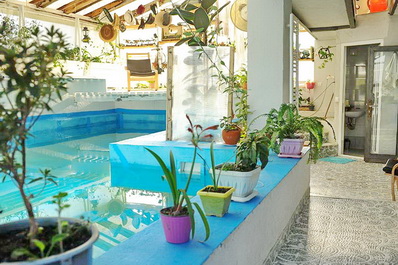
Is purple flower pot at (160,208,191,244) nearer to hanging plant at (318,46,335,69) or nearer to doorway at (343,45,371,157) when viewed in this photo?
doorway at (343,45,371,157)

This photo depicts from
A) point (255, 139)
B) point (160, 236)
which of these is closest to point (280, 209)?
point (255, 139)

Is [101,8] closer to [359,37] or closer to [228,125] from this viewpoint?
[359,37]

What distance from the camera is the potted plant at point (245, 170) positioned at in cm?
231

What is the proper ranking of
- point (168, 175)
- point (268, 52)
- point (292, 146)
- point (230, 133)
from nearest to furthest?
point (168, 175), point (292, 146), point (268, 52), point (230, 133)

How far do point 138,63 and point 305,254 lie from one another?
8.22 m

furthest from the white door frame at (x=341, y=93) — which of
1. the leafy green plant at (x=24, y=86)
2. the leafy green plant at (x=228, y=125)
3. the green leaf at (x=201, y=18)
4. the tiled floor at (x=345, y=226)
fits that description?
the leafy green plant at (x=24, y=86)

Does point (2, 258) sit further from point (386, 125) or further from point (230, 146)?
point (386, 125)

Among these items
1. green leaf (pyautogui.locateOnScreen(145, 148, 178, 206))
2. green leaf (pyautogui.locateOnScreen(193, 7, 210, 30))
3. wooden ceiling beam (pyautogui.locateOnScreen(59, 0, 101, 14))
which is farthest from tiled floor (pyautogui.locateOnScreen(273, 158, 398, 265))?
wooden ceiling beam (pyautogui.locateOnScreen(59, 0, 101, 14))

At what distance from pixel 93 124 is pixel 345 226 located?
9668 mm

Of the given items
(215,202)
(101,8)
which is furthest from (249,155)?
(101,8)

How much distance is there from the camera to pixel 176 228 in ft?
5.61

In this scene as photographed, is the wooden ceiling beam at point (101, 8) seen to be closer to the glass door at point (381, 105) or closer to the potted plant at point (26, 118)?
the glass door at point (381, 105)

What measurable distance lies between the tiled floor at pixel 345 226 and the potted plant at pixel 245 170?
0.72 metres

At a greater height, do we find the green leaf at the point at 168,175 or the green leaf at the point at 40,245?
the green leaf at the point at 168,175
